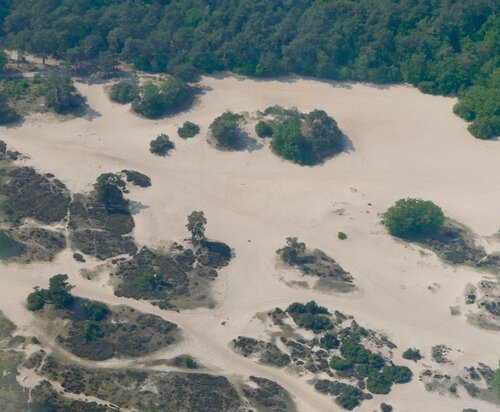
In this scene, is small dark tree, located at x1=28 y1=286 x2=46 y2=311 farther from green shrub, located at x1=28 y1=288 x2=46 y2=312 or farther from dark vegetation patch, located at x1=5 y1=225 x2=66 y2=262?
dark vegetation patch, located at x1=5 y1=225 x2=66 y2=262

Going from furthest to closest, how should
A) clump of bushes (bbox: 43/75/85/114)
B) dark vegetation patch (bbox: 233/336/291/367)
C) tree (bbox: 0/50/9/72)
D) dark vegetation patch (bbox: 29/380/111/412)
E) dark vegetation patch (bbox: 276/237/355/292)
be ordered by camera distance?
tree (bbox: 0/50/9/72)
clump of bushes (bbox: 43/75/85/114)
dark vegetation patch (bbox: 276/237/355/292)
dark vegetation patch (bbox: 233/336/291/367)
dark vegetation patch (bbox: 29/380/111/412)

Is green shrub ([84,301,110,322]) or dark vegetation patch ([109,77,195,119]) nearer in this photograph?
green shrub ([84,301,110,322])

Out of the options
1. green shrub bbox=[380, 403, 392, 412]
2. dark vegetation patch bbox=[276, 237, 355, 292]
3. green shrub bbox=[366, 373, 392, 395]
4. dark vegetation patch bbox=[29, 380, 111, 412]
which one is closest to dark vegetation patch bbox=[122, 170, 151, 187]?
dark vegetation patch bbox=[276, 237, 355, 292]

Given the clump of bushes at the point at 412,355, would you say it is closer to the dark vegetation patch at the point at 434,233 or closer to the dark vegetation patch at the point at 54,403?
the dark vegetation patch at the point at 434,233

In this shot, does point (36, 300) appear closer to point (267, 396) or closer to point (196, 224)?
point (196, 224)

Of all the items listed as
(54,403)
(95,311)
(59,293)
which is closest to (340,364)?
(95,311)

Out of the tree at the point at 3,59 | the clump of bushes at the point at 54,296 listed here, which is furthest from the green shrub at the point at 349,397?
the tree at the point at 3,59
